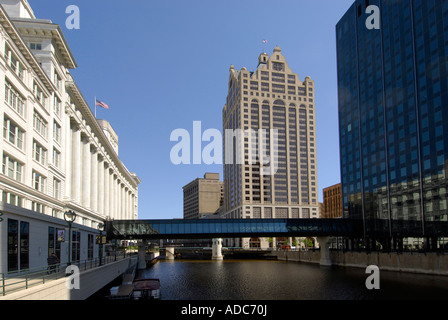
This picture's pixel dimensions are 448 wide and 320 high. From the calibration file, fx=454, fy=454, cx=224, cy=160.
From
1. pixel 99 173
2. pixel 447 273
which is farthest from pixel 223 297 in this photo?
pixel 99 173

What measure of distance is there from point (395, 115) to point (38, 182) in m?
69.7

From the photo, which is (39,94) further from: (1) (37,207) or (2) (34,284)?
(2) (34,284)

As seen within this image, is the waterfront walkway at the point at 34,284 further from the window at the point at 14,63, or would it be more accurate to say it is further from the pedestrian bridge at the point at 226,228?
the pedestrian bridge at the point at 226,228

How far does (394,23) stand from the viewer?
9606 centimetres

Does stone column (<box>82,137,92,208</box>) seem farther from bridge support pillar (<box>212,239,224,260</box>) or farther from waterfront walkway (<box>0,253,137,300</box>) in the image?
bridge support pillar (<box>212,239,224,260</box>)

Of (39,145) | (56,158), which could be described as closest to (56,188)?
(56,158)

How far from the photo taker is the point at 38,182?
60.8 meters

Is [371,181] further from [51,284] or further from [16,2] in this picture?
[51,284]

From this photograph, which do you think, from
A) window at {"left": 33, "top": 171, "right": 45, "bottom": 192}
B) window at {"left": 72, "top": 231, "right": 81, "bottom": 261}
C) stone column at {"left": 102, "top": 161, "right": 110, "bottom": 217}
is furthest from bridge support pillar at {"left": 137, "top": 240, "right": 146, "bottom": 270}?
window at {"left": 33, "top": 171, "right": 45, "bottom": 192}

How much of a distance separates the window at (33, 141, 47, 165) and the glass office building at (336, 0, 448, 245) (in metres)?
65.0

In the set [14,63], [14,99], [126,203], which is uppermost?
[14,63]

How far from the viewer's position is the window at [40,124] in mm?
59325

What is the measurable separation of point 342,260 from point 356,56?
4927cm

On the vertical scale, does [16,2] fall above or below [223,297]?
above
